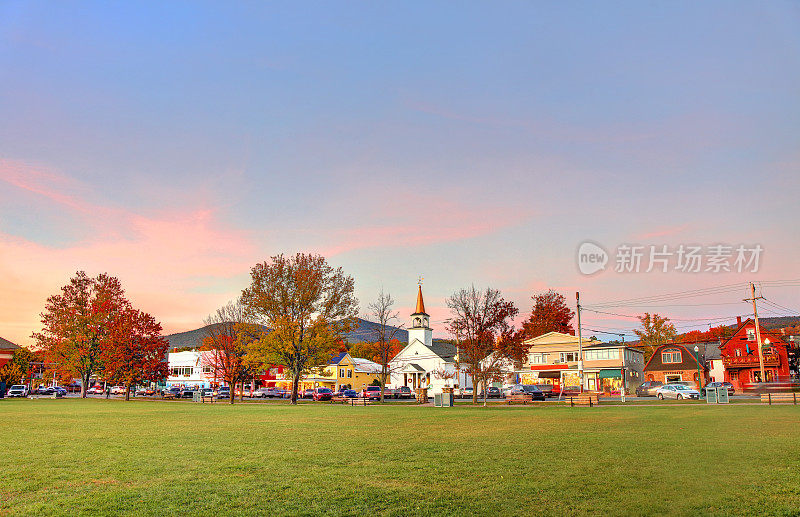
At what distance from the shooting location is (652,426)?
21.3 m

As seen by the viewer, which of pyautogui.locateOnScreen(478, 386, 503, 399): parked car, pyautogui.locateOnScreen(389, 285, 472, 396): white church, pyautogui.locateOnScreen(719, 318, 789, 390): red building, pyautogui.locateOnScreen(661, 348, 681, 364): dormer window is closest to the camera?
pyautogui.locateOnScreen(478, 386, 503, 399): parked car

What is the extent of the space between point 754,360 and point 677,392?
34.2 m

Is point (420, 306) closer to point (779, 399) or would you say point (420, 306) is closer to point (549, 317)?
point (549, 317)

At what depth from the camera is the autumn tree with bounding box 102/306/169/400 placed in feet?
209

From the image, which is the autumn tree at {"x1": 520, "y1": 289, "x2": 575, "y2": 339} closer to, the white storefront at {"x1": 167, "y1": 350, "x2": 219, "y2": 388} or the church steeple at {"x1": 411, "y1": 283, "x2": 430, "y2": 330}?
the church steeple at {"x1": 411, "y1": 283, "x2": 430, "y2": 330}

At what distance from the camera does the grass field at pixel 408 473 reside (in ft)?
28.6

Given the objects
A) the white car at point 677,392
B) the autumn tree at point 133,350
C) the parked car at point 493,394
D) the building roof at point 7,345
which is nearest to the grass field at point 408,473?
the white car at point 677,392

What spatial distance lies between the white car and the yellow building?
62.3 meters

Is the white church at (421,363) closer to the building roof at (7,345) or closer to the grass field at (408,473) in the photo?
the building roof at (7,345)

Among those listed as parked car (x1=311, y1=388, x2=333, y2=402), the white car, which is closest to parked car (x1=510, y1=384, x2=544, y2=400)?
the white car

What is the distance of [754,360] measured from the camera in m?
78.1

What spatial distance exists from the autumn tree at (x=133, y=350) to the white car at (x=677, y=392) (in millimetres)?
53332

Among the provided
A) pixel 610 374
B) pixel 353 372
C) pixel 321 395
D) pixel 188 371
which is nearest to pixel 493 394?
pixel 610 374

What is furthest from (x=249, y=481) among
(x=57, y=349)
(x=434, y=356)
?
(x=434, y=356)
